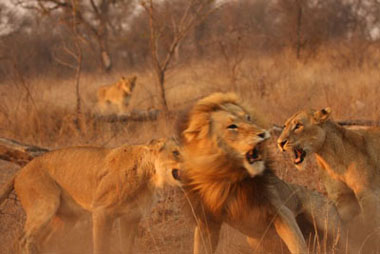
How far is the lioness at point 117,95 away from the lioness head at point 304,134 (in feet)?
27.7

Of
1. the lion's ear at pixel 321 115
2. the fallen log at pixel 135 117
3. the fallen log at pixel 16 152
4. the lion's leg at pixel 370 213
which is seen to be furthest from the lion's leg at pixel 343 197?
the fallen log at pixel 135 117

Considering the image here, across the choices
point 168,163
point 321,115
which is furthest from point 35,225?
point 321,115

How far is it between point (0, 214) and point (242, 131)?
8.95 ft

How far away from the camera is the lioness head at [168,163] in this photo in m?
3.70

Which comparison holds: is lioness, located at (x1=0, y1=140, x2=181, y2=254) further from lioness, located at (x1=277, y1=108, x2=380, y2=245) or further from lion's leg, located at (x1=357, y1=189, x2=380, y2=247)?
lion's leg, located at (x1=357, y1=189, x2=380, y2=247)

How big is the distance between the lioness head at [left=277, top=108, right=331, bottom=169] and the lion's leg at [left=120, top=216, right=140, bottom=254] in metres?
1.20

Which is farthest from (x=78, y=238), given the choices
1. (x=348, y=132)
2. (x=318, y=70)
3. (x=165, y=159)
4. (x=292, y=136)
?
(x=318, y=70)

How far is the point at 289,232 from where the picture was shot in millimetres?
3039

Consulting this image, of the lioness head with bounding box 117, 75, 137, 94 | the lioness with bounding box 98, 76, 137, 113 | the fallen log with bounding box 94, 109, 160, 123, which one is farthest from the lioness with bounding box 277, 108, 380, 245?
the lioness head with bounding box 117, 75, 137, 94

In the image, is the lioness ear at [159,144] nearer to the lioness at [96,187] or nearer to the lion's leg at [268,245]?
the lioness at [96,187]

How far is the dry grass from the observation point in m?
4.46

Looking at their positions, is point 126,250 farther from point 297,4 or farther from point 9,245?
point 297,4

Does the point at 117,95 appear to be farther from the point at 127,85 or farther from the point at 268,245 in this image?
the point at 268,245

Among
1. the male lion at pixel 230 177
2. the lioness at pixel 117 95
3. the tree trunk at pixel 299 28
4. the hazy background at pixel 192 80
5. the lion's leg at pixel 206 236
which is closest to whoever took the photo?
the male lion at pixel 230 177
